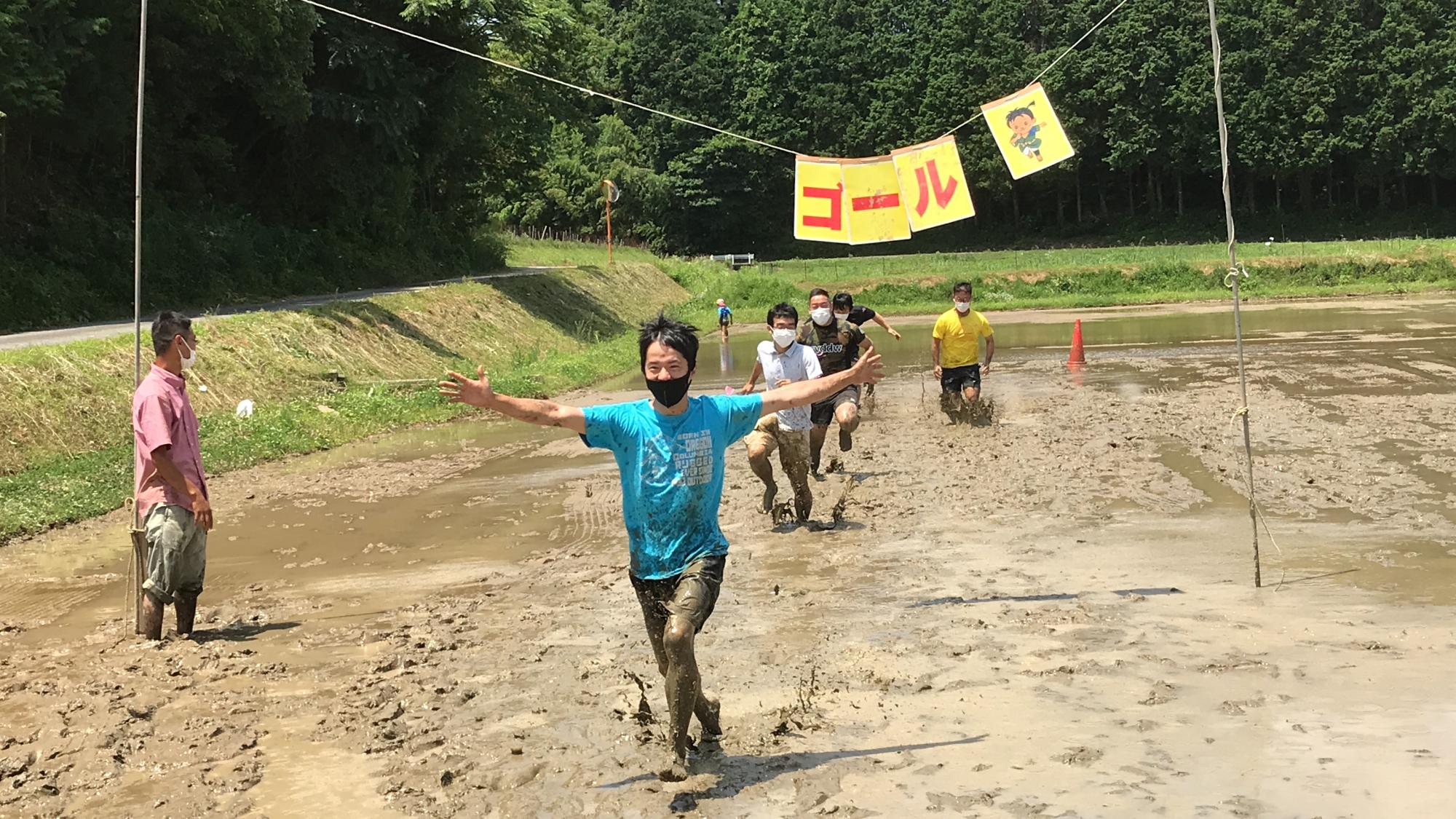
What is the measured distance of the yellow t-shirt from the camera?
1612 centimetres

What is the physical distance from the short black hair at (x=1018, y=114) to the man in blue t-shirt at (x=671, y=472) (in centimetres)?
866

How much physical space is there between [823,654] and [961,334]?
9.03 m

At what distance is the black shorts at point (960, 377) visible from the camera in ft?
54.1

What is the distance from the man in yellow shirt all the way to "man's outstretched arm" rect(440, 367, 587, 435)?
10.3 meters

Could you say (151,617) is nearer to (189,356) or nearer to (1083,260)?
(189,356)

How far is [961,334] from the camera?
52.9ft

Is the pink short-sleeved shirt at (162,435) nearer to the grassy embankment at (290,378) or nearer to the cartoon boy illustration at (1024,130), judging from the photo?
the grassy embankment at (290,378)

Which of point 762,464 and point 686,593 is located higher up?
point 762,464

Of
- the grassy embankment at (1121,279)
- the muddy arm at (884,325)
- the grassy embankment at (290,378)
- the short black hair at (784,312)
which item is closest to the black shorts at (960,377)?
the muddy arm at (884,325)

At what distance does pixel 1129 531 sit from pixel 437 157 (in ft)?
105

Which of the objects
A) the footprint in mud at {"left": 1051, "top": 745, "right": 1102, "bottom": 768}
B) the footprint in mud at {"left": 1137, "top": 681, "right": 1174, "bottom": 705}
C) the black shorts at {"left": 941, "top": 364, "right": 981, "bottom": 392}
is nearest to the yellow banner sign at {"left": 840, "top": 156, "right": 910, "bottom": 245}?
the black shorts at {"left": 941, "top": 364, "right": 981, "bottom": 392}

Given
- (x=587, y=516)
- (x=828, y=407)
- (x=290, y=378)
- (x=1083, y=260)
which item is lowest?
(x=587, y=516)

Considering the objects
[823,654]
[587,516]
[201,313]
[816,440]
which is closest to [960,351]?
[816,440]

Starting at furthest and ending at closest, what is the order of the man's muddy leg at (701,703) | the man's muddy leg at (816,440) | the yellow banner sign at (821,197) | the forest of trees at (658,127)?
the forest of trees at (658,127) → the yellow banner sign at (821,197) → the man's muddy leg at (816,440) → the man's muddy leg at (701,703)
